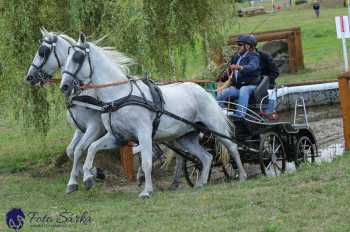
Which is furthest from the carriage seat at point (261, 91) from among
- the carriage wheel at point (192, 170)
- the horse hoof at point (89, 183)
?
the horse hoof at point (89, 183)

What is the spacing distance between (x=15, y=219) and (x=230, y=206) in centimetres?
210

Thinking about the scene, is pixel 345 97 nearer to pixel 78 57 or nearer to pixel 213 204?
pixel 78 57

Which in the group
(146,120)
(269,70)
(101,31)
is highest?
(101,31)

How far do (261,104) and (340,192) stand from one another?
11.6ft

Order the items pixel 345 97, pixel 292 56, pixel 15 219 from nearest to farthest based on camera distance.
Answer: pixel 15 219 < pixel 345 97 < pixel 292 56

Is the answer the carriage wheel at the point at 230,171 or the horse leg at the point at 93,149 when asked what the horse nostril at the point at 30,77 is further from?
the carriage wheel at the point at 230,171

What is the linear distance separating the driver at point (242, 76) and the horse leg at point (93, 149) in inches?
86.7

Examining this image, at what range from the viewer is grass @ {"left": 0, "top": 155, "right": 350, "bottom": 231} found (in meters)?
7.16

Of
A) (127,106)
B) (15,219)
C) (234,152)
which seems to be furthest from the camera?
(234,152)

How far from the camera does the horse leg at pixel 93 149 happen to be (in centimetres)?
963

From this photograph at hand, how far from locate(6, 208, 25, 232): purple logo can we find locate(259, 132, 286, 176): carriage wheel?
14.8 ft

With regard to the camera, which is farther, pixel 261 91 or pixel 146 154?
pixel 261 91

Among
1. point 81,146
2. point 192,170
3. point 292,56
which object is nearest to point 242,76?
point 192,170

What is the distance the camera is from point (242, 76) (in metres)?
11.5
